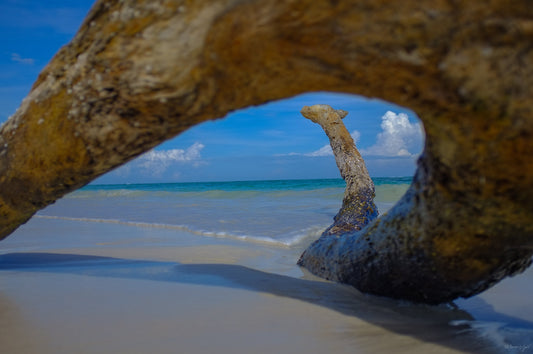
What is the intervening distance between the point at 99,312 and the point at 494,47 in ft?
7.00

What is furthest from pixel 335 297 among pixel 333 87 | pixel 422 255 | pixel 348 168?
pixel 348 168

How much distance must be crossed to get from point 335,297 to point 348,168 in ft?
9.29

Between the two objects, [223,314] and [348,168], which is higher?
[348,168]

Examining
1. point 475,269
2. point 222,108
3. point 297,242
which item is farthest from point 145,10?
point 297,242

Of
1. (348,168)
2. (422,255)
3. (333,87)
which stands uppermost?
(348,168)

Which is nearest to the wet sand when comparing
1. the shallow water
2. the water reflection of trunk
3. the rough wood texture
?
the shallow water

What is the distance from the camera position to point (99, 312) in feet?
6.86

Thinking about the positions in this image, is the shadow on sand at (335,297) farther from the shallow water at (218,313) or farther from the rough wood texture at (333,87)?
the rough wood texture at (333,87)

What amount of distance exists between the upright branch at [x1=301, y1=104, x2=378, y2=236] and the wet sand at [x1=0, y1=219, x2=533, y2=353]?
129 centimetres

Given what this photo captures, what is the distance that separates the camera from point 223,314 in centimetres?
212

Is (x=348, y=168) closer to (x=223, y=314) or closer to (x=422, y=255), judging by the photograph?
(x=422, y=255)

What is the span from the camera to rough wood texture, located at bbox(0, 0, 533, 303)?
1.07m

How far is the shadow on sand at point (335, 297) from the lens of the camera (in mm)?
1942

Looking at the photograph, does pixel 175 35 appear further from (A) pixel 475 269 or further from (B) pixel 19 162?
(A) pixel 475 269
